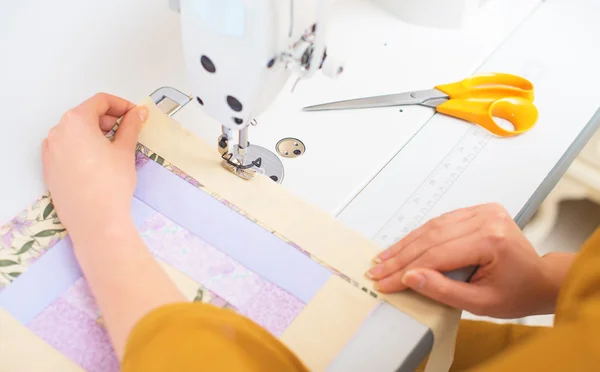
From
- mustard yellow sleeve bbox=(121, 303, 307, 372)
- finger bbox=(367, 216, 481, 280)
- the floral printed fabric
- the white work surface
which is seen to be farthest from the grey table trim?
mustard yellow sleeve bbox=(121, 303, 307, 372)

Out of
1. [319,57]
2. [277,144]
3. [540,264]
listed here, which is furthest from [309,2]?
[540,264]

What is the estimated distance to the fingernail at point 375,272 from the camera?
0.66 meters

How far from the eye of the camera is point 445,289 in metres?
0.63

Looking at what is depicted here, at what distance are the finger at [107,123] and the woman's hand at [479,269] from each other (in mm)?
390

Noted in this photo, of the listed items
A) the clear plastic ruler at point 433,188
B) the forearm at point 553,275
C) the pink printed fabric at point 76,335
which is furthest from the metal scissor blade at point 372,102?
the pink printed fabric at point 76,335

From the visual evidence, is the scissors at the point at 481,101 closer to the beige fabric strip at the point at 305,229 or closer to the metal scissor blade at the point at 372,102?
the metal scissor blade at the point at 372,102

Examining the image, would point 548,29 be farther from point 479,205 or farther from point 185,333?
point 185,333

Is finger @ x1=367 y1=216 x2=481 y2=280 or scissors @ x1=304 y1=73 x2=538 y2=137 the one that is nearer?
finger @ x1=367 y1=216 x2=481 y2=280

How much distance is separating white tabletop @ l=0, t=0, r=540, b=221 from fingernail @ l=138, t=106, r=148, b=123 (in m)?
0.07

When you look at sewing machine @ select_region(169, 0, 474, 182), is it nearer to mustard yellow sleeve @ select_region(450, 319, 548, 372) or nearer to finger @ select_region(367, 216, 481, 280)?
finger @ select_region(367, 216, 481, 280)

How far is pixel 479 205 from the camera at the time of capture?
71 centimetres

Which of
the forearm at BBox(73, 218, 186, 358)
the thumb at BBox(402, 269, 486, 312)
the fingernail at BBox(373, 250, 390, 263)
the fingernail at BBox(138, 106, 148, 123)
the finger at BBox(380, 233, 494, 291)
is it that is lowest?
the forearm at BBox(73, 218, 186, 358)

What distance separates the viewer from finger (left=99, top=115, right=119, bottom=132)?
2.51ft

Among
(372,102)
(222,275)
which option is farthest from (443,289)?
(372,102)
